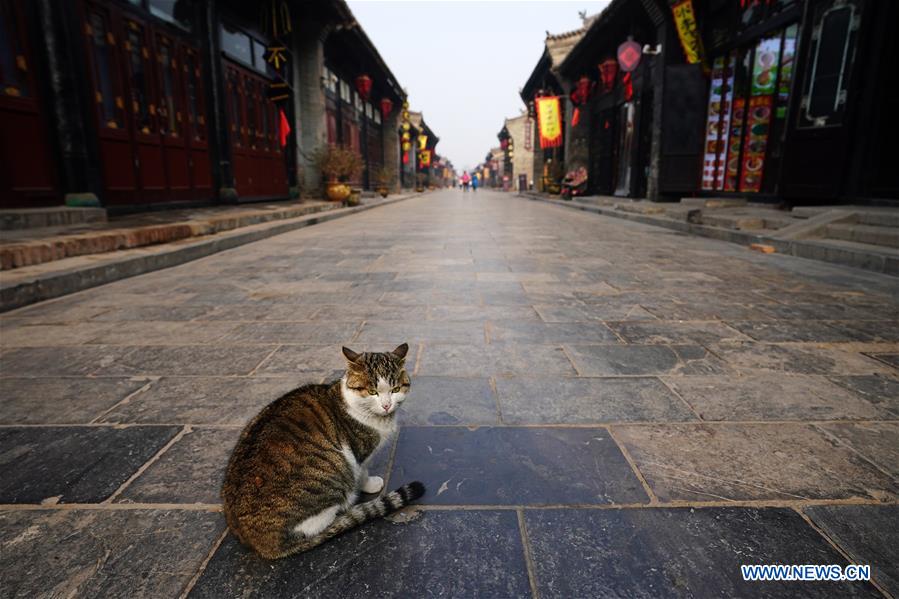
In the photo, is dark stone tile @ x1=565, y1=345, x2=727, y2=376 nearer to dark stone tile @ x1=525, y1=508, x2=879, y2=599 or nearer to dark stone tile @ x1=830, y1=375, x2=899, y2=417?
dark stone tile @ x1=830, y1=375, x2=899, y2=417

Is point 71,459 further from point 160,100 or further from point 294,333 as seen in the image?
point 160,100

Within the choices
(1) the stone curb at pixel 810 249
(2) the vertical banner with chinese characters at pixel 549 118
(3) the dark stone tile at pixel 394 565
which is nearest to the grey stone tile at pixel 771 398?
(3) the dark stone tile at pixel 394 565

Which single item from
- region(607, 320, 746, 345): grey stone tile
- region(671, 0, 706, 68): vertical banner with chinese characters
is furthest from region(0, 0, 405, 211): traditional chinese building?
region(671, 0, 706, 68): vertical banner with chinese characters

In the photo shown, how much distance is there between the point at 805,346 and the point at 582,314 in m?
1.34

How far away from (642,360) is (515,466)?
1.31 m

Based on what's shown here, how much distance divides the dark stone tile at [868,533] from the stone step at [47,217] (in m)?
7.21

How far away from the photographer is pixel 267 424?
138 cm

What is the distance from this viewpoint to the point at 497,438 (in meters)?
1.82

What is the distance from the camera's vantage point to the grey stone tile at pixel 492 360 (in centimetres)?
246

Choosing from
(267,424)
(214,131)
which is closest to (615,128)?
(214,131)

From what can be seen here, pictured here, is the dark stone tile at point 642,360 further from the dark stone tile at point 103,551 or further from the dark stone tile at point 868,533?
the dark stone tile at point 103,551

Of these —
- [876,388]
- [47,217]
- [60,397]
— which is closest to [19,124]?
[47,217]

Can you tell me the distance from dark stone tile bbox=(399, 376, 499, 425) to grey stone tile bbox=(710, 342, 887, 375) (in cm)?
140

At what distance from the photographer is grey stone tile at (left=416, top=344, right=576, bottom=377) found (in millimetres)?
2463
